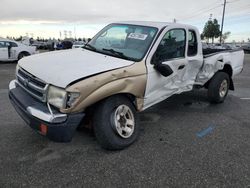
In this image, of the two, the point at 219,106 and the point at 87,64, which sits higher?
the point at 87,64

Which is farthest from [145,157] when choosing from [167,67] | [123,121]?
[167,67]

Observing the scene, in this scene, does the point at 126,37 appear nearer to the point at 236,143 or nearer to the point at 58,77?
the point at 58,77

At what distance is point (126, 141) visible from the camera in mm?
3785

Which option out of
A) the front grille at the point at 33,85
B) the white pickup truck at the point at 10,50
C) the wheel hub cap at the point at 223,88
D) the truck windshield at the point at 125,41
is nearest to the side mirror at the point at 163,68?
the truck windshield at the point at 125,41

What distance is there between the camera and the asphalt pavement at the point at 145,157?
303cm

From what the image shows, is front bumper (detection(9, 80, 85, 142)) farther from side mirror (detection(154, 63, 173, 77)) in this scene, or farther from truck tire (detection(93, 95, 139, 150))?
side mirror (detection(154, 63, 173, 77))

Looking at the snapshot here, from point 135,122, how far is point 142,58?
970 millimetres

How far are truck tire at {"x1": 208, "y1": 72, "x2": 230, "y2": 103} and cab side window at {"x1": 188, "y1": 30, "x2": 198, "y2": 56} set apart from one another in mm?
1083

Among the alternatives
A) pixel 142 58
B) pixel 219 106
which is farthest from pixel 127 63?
pixel 219 106

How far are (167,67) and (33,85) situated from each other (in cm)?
197

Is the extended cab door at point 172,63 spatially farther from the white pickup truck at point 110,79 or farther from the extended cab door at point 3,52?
the extended cab door at point 3,52

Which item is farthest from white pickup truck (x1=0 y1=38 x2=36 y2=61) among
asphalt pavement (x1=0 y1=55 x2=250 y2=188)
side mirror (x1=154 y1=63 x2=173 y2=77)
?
side mirror (x1=154 y1=63 x2=173 y2=77)

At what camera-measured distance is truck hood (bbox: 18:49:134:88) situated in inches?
125

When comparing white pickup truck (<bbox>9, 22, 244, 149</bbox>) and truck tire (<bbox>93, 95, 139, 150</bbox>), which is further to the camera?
truck tire (<bbox>93, 95, 139, 150</bbox>)
